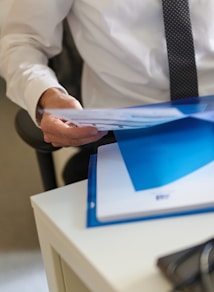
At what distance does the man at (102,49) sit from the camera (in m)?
1.05

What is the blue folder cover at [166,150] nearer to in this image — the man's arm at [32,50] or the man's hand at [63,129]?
the man's hand at [63,129]

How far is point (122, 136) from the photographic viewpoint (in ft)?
2.85

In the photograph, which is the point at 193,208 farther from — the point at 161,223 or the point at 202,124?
the point at 202,124

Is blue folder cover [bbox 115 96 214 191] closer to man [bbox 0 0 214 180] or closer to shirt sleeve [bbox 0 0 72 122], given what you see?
man [bbox 0 0 214 180]

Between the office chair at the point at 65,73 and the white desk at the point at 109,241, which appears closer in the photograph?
the white desk at the point at 109,241

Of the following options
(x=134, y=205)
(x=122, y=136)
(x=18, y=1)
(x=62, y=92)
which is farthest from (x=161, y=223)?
(x=18, y=1)

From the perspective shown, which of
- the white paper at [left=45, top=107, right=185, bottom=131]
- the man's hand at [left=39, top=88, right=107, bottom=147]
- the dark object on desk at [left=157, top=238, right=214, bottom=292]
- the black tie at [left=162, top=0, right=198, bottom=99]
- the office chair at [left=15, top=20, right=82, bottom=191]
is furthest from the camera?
the office chair at [left=15, top=20, right=82, bottom=191]

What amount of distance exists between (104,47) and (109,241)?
0.52 meters

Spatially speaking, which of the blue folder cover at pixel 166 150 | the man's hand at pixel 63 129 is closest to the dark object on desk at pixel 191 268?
the blue folder cover at pixel 166 150

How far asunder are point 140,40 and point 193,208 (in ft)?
1.48

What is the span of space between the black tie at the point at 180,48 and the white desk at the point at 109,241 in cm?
35

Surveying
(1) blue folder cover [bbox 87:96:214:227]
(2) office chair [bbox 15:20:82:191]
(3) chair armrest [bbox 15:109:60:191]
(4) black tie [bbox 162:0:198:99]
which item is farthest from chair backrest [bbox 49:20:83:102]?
(1) blue folder cover [bbox 87:96:214:227]

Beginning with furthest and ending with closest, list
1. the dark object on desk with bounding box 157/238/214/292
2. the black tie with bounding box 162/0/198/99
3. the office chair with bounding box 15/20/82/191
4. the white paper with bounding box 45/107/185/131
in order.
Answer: the office chair with bounding box 15/20/82/191, the black tie with bounding box 162/0/198/99, the white paper with bounding box 45/107/185/131, the dark object on desk with bounding box 157/238/214/292

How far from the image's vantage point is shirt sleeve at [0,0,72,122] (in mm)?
1113
